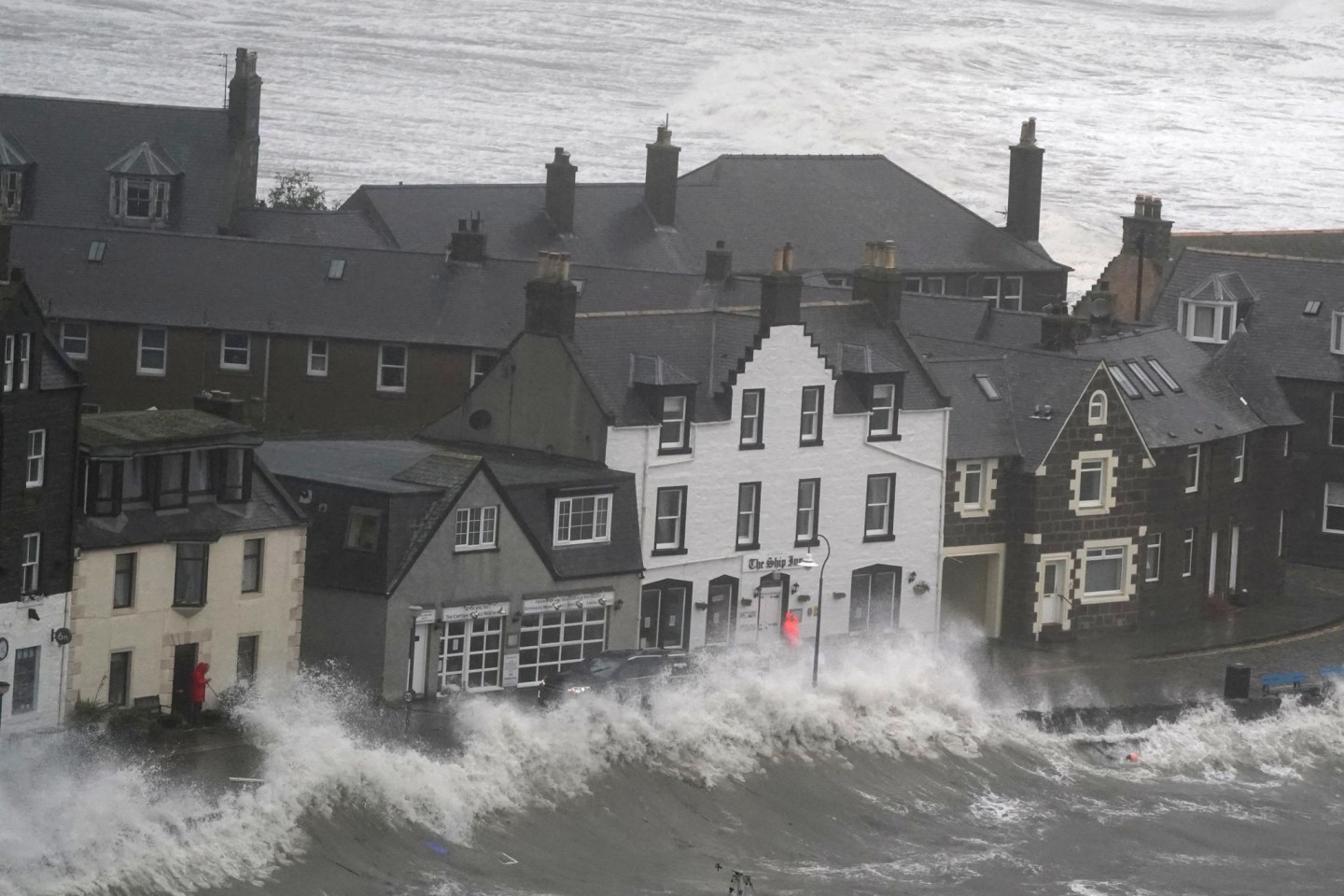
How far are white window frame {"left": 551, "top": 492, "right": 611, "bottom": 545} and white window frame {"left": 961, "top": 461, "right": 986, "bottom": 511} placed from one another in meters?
11.3

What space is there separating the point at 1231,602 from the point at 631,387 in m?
20.7

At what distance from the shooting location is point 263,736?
54406mm

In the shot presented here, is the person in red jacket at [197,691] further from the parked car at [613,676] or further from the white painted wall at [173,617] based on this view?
the parked car at [613,676]

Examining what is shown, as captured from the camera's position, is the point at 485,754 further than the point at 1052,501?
No

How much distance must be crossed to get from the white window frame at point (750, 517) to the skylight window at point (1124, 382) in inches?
470

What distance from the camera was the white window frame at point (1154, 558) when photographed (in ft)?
240

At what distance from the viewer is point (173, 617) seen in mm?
54844

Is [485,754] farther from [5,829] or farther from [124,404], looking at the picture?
[124,404]

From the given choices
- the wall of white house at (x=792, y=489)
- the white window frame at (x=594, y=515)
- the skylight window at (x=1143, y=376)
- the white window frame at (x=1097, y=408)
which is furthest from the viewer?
the skylight window at (x=1143, y=376)

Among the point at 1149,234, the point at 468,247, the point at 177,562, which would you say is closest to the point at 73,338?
the point at 468,247

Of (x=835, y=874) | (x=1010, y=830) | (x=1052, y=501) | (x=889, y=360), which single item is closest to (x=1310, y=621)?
(x=1052, y=501)

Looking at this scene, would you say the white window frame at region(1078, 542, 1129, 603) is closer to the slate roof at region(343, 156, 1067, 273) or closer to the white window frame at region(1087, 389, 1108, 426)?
the white window frame at region(1087, 389, 1108, 426)

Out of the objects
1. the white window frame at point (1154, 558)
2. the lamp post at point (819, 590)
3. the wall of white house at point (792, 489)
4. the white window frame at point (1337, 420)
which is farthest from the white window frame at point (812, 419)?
the white window frame at point (1337, 420)

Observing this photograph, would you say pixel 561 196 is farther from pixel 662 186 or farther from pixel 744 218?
pixel 744 218
